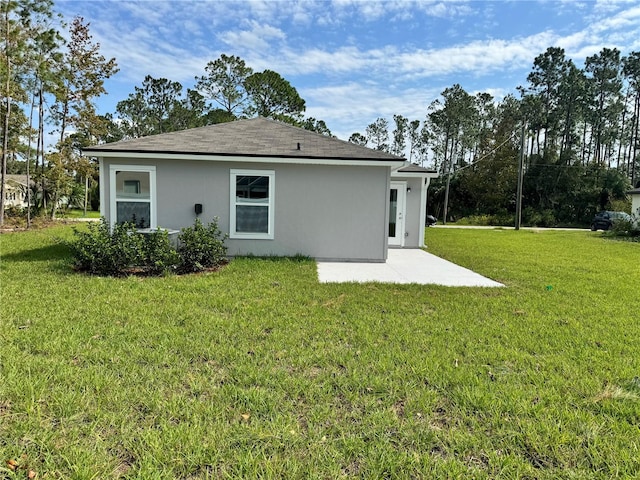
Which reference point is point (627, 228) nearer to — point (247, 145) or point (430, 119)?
point (247, 145)

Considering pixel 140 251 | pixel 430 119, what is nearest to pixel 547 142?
pixel 430 119

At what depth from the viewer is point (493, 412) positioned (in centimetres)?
288

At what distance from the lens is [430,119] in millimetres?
51156

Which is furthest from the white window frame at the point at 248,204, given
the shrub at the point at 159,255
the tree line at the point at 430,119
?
the tree line at the point at 430,119

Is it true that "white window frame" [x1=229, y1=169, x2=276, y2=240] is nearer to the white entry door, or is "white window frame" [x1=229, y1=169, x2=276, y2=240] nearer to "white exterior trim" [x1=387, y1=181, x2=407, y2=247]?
the white entry door

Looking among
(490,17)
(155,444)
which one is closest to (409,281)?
(155,444)

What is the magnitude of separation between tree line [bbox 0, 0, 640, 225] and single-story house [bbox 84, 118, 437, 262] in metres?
10.9

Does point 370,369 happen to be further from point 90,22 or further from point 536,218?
point 536,218

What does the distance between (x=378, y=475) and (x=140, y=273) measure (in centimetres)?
668

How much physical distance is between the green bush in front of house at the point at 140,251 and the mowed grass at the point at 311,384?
1.10 m

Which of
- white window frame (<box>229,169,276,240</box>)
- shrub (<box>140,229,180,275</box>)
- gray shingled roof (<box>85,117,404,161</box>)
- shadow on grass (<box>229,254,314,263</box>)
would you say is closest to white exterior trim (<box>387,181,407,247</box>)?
gray shingled roof (<box>85,117,404,161</box>)

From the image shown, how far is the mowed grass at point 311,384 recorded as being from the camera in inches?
91.6

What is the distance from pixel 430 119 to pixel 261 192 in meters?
47.2

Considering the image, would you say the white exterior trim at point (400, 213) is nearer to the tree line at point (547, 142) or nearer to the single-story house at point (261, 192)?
the single-story house at point (261, 192)
